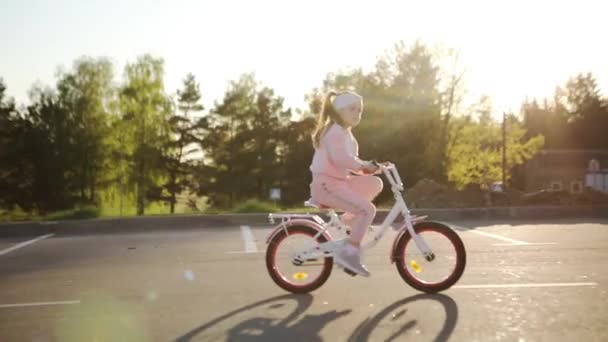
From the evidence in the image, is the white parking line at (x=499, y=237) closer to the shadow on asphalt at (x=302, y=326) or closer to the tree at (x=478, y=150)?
the shadow on asphalt at (x=302, y=326)

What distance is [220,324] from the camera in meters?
4.69

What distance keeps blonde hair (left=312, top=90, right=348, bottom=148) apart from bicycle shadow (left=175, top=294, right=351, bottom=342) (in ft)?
5.33

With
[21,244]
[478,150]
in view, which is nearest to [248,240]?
[21,244]

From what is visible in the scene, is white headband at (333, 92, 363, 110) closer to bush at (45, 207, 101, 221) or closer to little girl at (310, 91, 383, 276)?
little girl at (310, 91, 383, 276)

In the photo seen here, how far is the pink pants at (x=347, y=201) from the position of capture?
581 centimetres

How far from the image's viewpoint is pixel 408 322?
15.1 ft

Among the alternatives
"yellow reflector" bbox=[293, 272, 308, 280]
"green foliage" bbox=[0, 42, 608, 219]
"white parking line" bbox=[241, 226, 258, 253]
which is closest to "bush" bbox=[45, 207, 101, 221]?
"white parking line" bbox=[241, 226, 258, 253]

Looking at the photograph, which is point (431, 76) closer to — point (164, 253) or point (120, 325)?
point (164, 253)

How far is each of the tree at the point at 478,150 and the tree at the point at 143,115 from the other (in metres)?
22.9

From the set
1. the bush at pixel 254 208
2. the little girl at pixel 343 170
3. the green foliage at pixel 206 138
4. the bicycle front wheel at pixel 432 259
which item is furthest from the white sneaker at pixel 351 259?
the green foliage at pixel 206 138

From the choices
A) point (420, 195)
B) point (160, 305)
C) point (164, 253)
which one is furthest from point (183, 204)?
point (160, 305)

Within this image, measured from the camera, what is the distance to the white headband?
19.0ft

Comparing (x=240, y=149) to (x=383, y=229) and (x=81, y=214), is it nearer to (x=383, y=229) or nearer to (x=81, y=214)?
(x=81, y=214)

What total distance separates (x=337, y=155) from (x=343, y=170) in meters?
0.23
